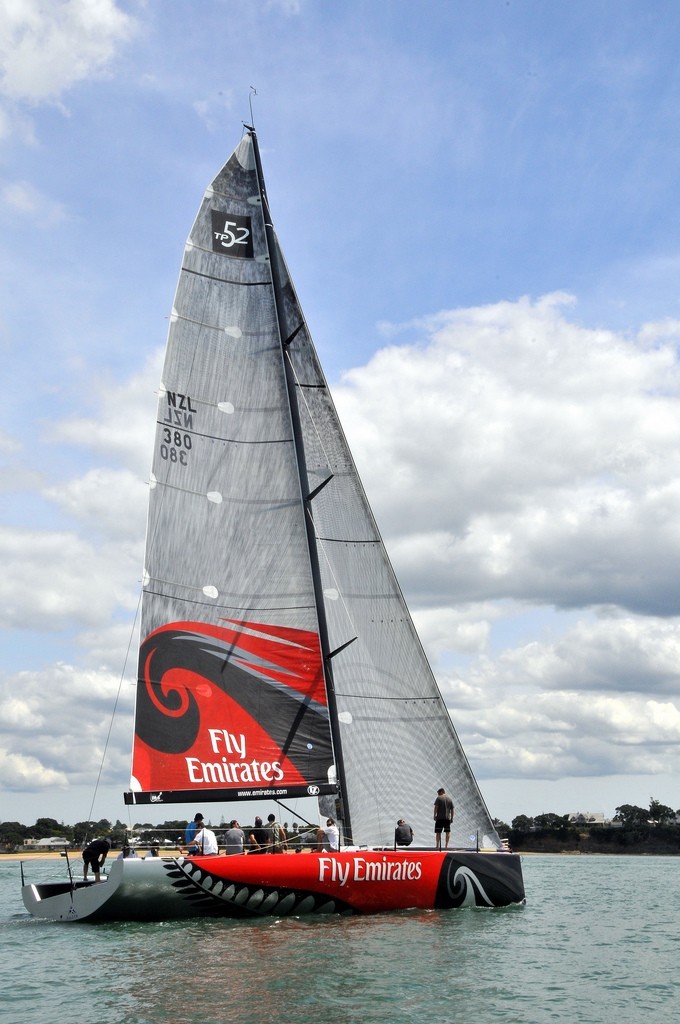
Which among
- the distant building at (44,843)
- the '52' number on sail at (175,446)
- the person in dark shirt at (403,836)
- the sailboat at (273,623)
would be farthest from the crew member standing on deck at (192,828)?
the distant building at (44,843)

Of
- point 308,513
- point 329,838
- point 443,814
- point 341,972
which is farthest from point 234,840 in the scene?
point 308,513

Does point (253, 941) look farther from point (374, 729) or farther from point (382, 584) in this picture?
point (382, 584)

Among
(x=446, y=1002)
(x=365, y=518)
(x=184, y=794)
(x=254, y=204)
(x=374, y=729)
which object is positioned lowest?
(x=446, y=1002)

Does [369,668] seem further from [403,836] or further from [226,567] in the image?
[226,567]

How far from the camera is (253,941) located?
52.1 feet

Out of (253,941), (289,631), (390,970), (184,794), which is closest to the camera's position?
(390,970)

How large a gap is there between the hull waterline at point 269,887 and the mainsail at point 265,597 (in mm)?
1898

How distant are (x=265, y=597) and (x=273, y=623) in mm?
543

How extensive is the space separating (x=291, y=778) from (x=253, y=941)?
14.6ft

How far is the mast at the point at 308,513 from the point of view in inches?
808

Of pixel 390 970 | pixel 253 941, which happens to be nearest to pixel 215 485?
pixel 253 941

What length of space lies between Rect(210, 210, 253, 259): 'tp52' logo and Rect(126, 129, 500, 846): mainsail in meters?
0.04

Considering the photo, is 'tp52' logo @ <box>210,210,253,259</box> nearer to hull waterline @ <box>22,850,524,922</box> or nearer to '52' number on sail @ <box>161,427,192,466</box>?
'52' number on sail @ <box>161,427,192,466</box>

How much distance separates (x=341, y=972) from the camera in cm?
1354
